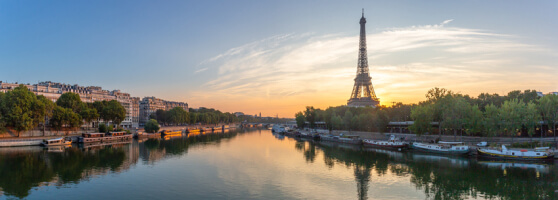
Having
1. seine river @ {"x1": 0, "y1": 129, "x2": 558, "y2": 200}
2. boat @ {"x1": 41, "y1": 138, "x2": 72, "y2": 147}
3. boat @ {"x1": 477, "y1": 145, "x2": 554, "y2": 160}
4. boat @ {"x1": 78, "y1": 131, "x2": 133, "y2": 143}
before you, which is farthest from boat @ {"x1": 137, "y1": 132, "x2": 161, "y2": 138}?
boat @ {"x1": 477, "y1": 145, "x2": 554, "y2": 160}

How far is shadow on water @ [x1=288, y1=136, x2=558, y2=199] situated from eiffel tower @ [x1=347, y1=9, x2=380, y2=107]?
64.4 metres

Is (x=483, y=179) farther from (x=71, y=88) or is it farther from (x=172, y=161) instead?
(x=71, y=88)

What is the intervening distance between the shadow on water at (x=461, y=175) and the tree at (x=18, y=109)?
46.8 m

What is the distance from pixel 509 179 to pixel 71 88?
104342mm

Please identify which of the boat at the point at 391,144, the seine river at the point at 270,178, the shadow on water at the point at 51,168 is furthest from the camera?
the boat at the point at 391,144

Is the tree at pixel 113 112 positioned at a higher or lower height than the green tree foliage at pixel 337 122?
higher

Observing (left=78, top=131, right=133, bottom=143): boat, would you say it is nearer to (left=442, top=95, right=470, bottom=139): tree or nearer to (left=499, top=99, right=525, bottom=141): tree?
(left=442, top=95, right=470, bottom=139): tree

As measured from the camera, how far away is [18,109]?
5206 centimetres

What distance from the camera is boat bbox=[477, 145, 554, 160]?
116 feet

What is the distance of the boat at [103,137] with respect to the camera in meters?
62.0

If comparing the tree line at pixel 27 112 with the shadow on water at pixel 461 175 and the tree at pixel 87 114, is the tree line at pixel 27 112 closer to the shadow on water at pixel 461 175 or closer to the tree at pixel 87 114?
the tree at pixel 87 114

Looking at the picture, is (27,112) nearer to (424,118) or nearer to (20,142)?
(20,142)

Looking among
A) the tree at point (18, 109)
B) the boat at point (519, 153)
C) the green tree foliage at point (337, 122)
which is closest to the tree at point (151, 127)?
the tree at point (18, 109)

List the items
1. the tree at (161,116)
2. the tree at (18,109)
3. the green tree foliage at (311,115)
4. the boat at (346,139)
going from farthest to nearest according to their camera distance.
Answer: the tree at (161,116)
the green tree foliage at (311,115)
the boat at (346,139)
the tree at (18,109)
